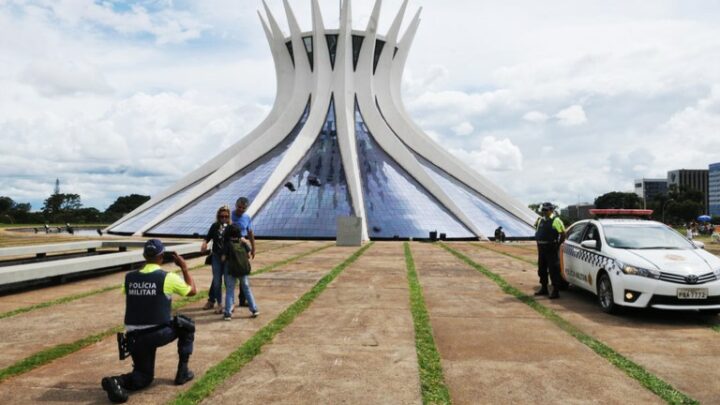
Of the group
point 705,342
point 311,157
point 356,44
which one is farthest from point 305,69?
point 705,342

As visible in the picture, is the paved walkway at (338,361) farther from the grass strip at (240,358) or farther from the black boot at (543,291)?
the black boot at (543,291)

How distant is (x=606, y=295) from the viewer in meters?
8.10

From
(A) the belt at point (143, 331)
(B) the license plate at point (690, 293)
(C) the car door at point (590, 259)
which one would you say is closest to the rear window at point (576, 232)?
(C) the car door at point (590, 259)

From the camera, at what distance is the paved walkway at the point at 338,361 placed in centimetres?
433

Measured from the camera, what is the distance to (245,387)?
4504 millimetres

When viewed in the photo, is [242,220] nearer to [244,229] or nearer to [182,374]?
[244,229]

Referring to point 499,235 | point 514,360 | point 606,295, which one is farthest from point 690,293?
point 499,235

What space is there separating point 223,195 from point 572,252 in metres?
30.2

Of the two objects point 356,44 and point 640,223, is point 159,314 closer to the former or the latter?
point 640,223

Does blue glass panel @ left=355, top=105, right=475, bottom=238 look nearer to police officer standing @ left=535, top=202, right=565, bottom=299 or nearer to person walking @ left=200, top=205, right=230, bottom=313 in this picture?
police officer standing @ left=535, top=202, right=565, bottom=299

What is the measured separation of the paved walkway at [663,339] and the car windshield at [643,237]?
3.61 ft

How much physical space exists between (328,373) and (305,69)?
4220 centimetres

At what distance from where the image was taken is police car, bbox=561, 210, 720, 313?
7.28m

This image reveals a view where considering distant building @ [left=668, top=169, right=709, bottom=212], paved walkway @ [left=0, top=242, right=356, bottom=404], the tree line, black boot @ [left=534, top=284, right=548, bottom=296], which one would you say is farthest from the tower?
distant building @ [left=668, top=169, right=709, bottom=212]
